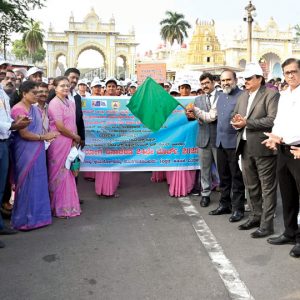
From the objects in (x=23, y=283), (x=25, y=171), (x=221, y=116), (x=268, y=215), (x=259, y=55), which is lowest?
(x=23, y=283)

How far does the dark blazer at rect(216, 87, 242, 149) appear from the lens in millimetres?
4973

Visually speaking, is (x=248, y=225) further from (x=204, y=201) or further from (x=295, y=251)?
(x=204, y=201)

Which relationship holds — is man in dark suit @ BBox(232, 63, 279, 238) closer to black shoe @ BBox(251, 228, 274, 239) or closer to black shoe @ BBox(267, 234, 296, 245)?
black shoe @ BBox(251, 228, 274, 239)

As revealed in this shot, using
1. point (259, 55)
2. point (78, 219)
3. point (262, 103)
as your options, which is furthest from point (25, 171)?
point (259, 55)

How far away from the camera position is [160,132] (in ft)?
20.4

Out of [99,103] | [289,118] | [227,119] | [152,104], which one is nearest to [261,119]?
[289,118]

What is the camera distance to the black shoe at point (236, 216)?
196 inches

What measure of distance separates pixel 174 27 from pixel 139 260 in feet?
217

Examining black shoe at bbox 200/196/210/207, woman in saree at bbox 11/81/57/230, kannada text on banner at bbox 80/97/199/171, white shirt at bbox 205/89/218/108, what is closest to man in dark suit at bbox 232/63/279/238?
white shirt at bbox 205/89/218/108

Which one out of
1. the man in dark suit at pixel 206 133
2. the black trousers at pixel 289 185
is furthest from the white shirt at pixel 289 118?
the man in dark suit at pixel 206 133

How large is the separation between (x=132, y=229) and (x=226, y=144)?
5.27 feet

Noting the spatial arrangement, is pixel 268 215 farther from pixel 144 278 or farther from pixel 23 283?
pixel 23 283

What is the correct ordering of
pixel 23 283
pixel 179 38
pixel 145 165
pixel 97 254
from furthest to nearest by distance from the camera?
pixel 179 38, pixel 145 165, pixel 97 254, pixel 23 283

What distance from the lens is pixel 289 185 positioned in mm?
4105
